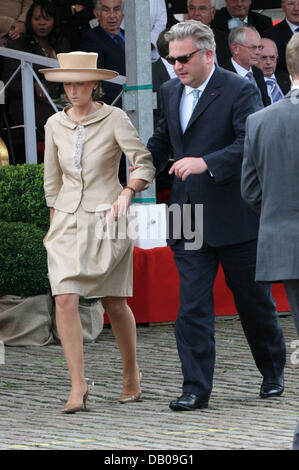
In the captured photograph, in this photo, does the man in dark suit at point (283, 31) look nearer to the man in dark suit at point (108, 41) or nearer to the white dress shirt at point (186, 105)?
the man in dark suit at point (108, 41)

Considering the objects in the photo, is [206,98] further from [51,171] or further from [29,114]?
[29,114]

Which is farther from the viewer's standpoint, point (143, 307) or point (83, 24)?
point (83, 24)

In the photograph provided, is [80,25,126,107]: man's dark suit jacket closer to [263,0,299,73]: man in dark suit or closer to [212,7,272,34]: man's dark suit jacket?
[212,7,272,34]: man's dark suit jacket

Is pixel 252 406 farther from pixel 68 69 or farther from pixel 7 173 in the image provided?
pixel 7 173

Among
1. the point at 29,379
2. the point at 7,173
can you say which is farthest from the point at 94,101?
the point at 7,173

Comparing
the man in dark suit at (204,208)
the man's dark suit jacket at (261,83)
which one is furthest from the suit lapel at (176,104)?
the man's dark suit jacket at (261,83)

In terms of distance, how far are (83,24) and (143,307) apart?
307cm

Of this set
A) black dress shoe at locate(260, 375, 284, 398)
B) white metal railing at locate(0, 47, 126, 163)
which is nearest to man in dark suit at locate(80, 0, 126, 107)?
A: white metal railing at locate(0, 47, 126, 163)

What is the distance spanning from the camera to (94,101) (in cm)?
643

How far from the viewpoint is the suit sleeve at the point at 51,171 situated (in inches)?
249

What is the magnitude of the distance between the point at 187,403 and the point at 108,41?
4827 millimetres

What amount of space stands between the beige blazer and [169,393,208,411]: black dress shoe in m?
1.08

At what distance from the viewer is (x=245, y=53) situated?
10.0 m
